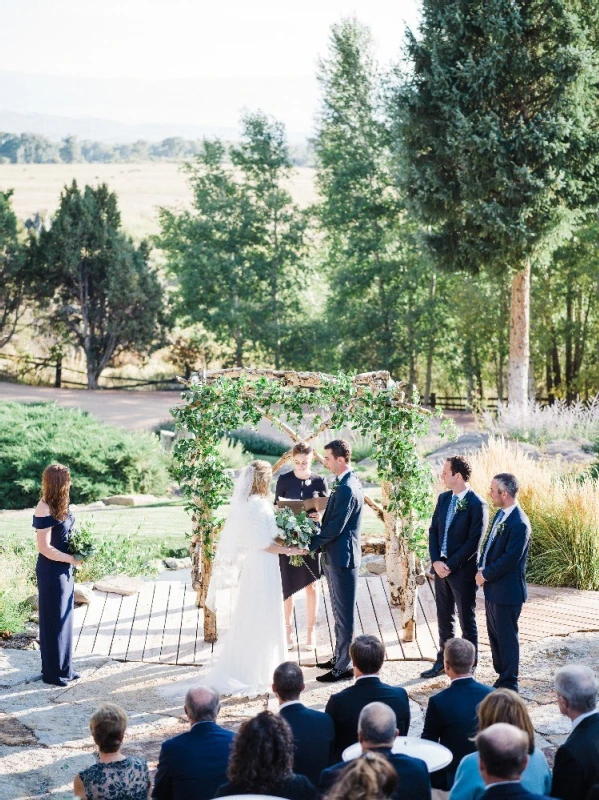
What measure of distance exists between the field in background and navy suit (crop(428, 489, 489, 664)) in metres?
50.5

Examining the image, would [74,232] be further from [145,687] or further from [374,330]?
[145,687]

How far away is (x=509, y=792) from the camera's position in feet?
11.8

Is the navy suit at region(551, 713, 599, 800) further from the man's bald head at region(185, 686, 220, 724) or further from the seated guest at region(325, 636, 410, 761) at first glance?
the man's bald head at region(185, 686, 220, 724)

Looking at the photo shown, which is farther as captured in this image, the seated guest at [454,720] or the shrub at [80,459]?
the shrub at [80,459]

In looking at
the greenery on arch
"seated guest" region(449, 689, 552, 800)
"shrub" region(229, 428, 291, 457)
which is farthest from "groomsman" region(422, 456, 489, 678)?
"shrub" region(229, 428, 291, 457)

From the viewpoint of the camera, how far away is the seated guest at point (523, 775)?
13.1 ft

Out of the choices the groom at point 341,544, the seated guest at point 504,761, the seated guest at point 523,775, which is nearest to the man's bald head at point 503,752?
the seated guest at point 504,761

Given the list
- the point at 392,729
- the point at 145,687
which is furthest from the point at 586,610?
the point at 392,729

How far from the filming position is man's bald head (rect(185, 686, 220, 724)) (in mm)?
4402

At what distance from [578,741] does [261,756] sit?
1.49 m

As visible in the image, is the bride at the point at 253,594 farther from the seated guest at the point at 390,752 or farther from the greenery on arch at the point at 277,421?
the seated guest at the point at 390,752

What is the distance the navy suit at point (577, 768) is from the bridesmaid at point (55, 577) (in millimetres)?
4112

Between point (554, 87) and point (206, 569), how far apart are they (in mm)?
15810

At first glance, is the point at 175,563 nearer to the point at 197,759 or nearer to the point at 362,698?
the point at 362,698
